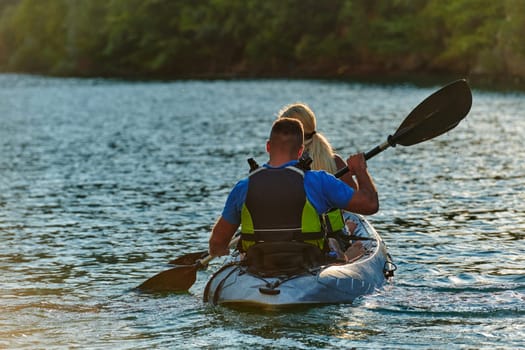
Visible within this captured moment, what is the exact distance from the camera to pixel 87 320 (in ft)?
31.4

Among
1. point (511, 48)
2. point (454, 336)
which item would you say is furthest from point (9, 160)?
point (511, 48)

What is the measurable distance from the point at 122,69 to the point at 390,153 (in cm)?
8172

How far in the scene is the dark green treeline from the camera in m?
69.4

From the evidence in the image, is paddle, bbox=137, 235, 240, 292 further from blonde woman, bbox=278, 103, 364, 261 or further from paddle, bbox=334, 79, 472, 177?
paddle, bbox=334, 79, 472, 177

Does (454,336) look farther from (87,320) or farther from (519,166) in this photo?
(519,166)

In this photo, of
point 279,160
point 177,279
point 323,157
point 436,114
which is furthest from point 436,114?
point 177,279

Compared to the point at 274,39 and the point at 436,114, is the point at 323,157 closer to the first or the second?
the point at 436,114

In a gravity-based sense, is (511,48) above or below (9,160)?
above

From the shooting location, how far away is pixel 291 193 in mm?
8758

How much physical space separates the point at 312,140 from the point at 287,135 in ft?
4.63

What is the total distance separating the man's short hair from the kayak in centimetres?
117

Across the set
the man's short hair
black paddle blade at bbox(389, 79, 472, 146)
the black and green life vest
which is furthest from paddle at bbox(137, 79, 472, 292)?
the man's short hair

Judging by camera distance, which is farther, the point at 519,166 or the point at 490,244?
the point at 519,166

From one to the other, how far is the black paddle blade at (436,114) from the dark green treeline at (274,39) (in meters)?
47.5
